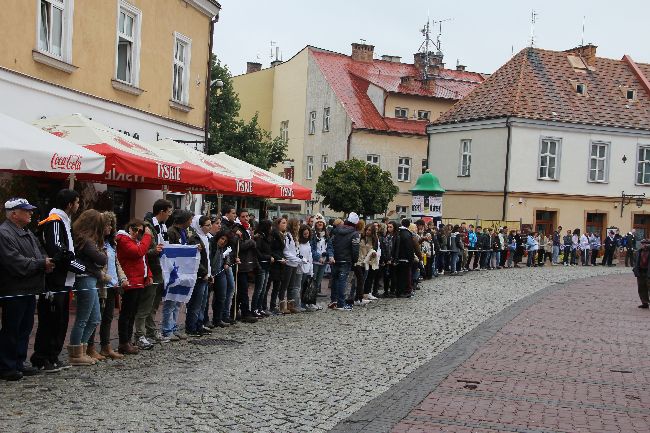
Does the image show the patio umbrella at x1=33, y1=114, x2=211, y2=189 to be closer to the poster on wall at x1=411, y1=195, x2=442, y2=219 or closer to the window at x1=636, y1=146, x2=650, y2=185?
the poster on wall at x1=411, y1=195, x2=442, y2=219

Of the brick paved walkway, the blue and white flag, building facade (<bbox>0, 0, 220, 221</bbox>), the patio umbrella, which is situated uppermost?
building facade (<bbox>0, 0, 220, 221</bbox>)

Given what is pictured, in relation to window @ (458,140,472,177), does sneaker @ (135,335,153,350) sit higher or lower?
lower

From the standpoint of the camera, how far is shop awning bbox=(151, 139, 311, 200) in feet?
53.4

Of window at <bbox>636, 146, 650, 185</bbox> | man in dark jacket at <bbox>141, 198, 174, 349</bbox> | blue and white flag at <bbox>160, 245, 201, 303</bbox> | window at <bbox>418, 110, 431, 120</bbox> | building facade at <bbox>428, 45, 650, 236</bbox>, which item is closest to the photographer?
man in dark jacket at <bbox>141, 198, 174, 349</bbox>

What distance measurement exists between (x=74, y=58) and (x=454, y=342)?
29.9 ft

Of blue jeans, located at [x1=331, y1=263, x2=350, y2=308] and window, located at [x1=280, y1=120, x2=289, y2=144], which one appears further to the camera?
window, located at [x1=280, y1=120, x2=289, y2=144]

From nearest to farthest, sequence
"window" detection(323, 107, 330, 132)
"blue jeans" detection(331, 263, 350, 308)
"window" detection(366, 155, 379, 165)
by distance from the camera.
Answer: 1. "blue jeans" detection(331, 263, 350, 308)
2. "window" detection(366, 155, 379, 165)
3. "window" detection(323, 107, 330, 132)

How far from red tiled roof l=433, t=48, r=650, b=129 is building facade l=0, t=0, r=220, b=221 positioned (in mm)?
21964

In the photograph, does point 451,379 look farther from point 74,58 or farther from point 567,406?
point 74,58

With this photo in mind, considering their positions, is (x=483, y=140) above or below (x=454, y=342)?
above

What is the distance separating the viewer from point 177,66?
867 inches

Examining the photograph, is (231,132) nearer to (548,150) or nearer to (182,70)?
(548,150)

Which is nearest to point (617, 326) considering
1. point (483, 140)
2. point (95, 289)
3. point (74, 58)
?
point (95, 289)

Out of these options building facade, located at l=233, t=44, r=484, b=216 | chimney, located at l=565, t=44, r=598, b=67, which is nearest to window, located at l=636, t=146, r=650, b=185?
chimney, located at l=565, t=44, r=598, b=67
